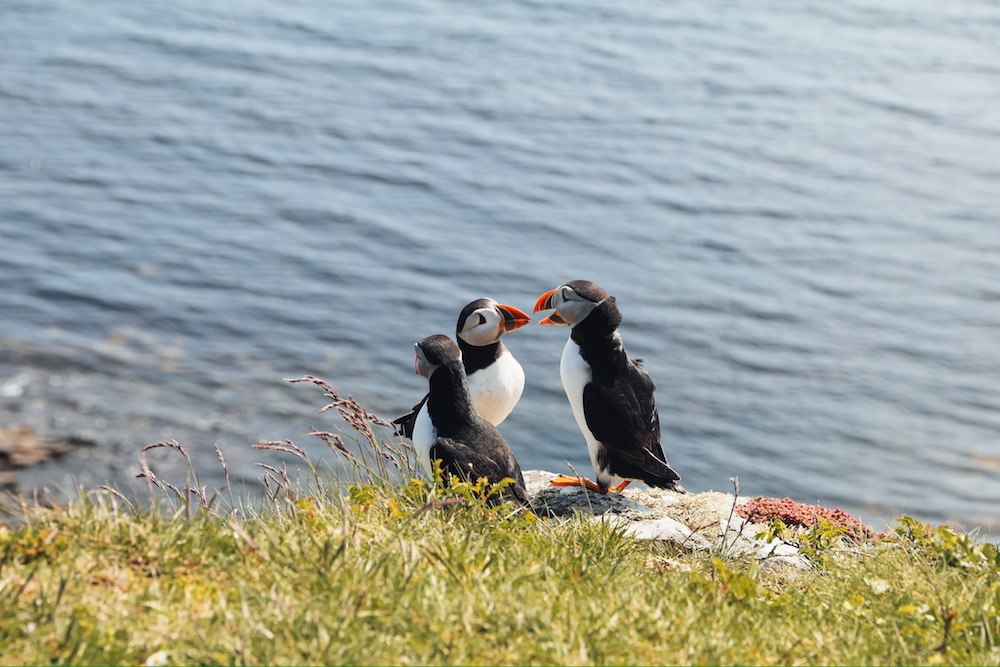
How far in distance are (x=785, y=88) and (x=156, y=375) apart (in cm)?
1557

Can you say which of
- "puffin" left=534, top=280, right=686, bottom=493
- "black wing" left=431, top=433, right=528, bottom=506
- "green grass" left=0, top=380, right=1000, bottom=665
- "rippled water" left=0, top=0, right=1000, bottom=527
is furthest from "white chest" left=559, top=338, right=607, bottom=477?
"rippled water" left=0, top=0, right=1000, bottom=527

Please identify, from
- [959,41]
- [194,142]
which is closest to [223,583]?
[194,142]

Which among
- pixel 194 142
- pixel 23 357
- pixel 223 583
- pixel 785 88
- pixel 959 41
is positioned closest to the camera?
pixel 223 583

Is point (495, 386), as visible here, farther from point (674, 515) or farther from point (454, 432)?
point (674, 515)

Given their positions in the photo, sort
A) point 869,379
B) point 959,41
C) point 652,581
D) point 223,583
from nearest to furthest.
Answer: point 223,583 < point 652,581 < point 869,379 < point 959,41

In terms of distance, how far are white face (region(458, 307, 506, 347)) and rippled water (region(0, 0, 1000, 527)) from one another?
541cm

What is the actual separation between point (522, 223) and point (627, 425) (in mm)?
10937

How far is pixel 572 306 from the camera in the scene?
6707mm

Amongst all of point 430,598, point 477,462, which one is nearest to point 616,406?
point 477,462

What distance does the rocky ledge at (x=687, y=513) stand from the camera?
6172 mm

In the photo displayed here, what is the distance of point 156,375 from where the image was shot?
13.4 m

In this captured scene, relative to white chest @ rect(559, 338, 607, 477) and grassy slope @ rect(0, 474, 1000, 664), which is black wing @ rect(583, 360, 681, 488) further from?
grassy slope @ rect(0, 474, 1000, 664)

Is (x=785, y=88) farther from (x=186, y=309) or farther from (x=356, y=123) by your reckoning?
(x=186, y=309)

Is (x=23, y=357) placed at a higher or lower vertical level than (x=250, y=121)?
lower
